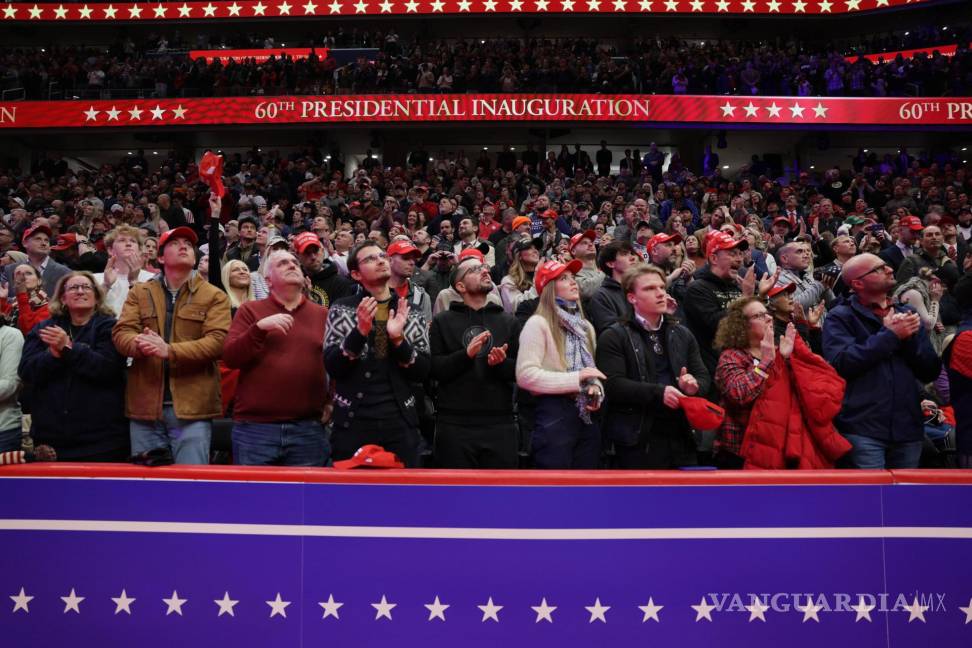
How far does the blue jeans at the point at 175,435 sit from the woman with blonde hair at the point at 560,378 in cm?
174

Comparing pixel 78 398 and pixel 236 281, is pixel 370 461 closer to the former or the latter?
pixel 78 398

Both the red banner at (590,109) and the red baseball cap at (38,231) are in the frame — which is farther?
the red banner at (590,109)

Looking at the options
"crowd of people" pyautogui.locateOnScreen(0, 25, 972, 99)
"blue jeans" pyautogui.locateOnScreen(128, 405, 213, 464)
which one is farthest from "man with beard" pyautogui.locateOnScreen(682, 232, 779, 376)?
"crowd of people" pyautogui.locateOnScreen(0, 25, 972, 99)

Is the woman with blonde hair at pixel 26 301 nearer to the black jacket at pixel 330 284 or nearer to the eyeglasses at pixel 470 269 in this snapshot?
the black jacket at pixel 330 284

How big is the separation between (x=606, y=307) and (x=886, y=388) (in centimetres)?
167

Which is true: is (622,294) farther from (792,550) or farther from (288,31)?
(288,31)

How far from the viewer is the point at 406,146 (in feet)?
86.3

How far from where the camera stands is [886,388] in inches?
178

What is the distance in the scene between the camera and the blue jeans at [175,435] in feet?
14.8

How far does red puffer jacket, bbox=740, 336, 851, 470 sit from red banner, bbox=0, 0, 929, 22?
81.0 feet

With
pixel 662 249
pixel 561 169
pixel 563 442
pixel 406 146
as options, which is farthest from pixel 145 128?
pixel 563 442

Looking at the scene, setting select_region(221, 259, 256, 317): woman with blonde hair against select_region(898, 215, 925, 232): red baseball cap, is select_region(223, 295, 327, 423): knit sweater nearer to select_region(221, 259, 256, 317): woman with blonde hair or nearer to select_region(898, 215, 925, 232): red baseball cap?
select_region(221, 259, 256, 317): woman with blonde hair

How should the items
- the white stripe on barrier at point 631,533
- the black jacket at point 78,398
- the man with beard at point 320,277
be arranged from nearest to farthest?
the white stripe on barrier at point 631,533 → the black jacket at point 78,398 → the man with beard at point 320,277

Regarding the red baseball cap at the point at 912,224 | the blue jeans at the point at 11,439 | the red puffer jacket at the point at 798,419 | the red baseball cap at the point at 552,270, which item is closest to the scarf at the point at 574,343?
the red baseball cap at the point at 552,270
